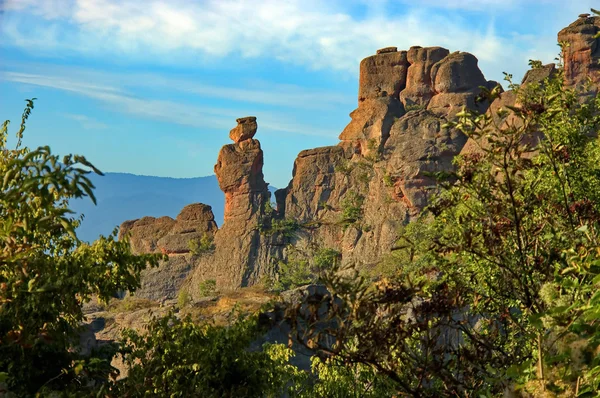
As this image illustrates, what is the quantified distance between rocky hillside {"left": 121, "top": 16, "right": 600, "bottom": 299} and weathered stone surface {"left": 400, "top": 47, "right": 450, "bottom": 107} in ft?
0.34

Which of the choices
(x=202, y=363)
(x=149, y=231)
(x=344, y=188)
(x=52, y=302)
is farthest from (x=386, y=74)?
(x=52, y=302)

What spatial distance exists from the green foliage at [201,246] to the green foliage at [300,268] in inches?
340

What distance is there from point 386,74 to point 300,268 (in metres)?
22.3

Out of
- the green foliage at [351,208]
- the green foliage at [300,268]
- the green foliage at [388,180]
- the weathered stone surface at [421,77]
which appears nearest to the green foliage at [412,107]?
the weathered stone surface at [421,77]

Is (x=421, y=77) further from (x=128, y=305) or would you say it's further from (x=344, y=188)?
(x=128, y=305)

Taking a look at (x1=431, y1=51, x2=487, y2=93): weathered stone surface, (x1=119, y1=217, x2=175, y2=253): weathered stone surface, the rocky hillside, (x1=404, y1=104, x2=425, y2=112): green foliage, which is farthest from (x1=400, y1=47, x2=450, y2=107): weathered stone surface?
(x1=119, y1=217, x2=175, y2=253): weathered stone surface

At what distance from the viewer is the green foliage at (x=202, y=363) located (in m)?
13.3

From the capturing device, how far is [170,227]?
90.4m

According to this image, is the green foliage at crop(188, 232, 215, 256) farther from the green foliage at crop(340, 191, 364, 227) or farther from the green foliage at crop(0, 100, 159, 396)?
the green foliage at crop(0, 100, 159, 396)

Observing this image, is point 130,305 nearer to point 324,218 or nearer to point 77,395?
point 324,218

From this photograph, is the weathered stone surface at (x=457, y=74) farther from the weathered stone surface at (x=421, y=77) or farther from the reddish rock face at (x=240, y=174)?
the reddish rock face at (x=240, y=174)

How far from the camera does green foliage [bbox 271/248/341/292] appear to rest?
78.0 meters

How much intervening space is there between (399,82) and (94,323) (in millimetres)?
40217

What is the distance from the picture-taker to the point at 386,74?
84062 mm
